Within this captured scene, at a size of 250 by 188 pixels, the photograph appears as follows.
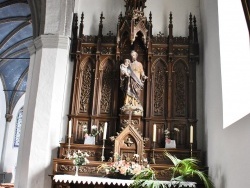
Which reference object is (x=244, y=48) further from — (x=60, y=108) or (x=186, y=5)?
(x=60, y=108)

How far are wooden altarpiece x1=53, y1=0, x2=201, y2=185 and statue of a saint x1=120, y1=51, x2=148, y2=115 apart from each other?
7.3 inches

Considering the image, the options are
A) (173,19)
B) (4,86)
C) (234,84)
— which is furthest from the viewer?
(4,86)

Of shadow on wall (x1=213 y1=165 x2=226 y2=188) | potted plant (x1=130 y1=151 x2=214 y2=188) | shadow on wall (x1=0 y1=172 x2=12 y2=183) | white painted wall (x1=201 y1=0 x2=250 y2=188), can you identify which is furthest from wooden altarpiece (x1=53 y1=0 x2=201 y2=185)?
shadow on wall (x1=0 y1=172 x2=12 y2=183)

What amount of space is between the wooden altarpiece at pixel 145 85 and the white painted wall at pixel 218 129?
480mm

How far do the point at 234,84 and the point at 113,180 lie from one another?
2509mm

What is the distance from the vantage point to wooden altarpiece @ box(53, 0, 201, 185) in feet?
22.3

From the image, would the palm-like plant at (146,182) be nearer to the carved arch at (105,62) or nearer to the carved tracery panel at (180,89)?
the carved tracery panel at (180,89)

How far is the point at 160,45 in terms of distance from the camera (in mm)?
7238

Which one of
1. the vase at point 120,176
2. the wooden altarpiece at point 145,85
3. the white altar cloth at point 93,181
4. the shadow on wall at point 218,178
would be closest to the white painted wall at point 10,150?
the wooden altarpiece at point 145,85

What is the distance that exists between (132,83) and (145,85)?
425mm

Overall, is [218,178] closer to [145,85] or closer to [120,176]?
[120,176]

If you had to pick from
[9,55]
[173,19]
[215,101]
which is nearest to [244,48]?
[215,101]

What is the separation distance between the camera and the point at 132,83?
678cm

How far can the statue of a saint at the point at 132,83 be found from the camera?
6.68 metres
